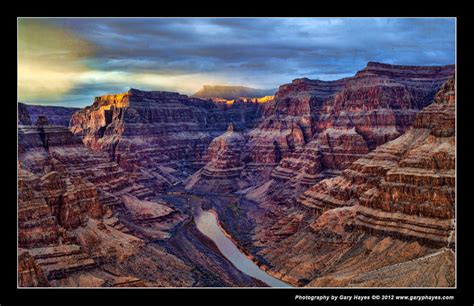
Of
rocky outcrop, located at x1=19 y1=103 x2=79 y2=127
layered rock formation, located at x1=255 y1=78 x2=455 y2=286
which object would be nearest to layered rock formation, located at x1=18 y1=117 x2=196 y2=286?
layered rock formation, located at x1=255 y1=78 x2=455 y2=286

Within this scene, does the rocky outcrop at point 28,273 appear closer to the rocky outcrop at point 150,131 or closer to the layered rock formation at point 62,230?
the layered rock formation at point 62,230

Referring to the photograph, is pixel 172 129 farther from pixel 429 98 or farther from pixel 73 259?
pixel 73 259

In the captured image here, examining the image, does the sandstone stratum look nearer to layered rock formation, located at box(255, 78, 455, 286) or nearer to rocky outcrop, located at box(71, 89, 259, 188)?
layered rock formation, located at box(255, 78, 455, 286)

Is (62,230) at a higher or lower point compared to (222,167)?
lower

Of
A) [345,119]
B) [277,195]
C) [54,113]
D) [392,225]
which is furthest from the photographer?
[54,113]

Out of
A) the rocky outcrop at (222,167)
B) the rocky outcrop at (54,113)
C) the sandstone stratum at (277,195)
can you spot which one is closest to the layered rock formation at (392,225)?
the sandstone stratum at (277,195)

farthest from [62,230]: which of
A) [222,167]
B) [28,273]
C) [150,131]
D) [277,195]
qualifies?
[150,131]

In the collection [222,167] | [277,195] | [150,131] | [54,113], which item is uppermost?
[54,113]

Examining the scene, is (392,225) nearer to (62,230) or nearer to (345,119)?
(62,230)
